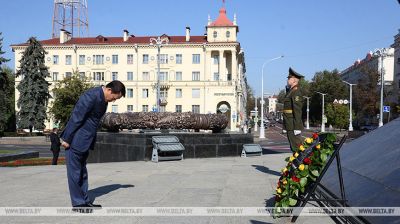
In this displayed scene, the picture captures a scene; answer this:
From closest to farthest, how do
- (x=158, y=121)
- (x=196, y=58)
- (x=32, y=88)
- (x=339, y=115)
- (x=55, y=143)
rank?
(x=158, y=121), (x=55, y=143), (x=32, y=88), (x=339, y=115), (x=196, y=58)

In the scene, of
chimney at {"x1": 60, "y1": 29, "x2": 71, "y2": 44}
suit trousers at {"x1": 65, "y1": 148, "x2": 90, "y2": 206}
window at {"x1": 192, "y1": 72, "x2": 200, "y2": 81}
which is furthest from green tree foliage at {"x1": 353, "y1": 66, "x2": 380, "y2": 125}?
suit trousers at {"x1": 65, "y1": 148, "x2": 90, "y2": 206}

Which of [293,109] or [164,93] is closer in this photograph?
[293,109]

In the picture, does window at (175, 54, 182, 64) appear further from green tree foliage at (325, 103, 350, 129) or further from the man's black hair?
the man's black hair

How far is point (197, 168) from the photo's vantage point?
11.6 meters

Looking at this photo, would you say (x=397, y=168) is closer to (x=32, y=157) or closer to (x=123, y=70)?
(x=32, y=157)

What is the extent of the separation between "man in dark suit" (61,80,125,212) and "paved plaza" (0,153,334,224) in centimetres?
39

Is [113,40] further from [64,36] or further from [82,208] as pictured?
[82,208]

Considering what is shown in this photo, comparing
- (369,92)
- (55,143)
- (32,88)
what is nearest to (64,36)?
(32,88)

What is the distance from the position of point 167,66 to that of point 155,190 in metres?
72.4

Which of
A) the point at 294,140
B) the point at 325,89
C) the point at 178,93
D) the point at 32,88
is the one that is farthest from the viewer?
the point at 325,89

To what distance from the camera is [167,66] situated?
79312mm

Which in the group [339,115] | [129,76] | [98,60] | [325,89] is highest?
[98,60]

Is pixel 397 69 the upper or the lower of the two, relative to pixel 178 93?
upper

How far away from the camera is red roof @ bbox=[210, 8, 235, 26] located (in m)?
79.0
